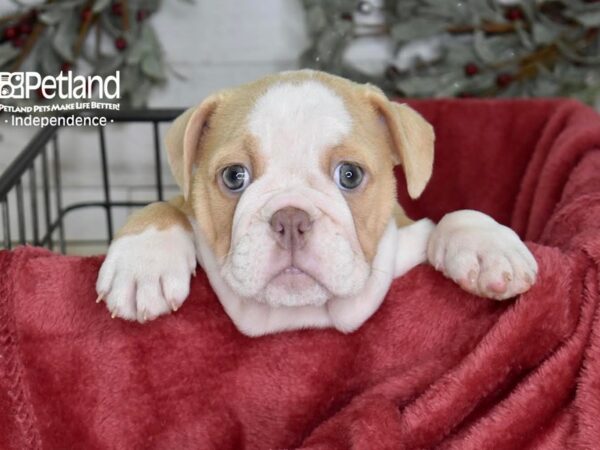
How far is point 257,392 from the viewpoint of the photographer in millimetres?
903

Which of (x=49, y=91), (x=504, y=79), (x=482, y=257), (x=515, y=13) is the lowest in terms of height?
(x=49, y=91)

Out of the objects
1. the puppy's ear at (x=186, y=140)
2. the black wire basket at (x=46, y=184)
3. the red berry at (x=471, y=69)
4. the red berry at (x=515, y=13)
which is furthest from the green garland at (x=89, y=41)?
the puppy's ear at (x=186, y=140)

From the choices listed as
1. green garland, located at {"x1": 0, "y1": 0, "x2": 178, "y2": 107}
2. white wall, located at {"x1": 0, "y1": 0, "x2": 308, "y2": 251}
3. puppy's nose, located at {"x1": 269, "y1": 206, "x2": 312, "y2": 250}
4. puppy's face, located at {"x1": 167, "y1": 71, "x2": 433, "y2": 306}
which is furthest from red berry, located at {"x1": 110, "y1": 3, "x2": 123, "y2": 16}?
puppy's nose, located at {"x1": 269, "y1": 206, "x2": 312, "y2": 250}

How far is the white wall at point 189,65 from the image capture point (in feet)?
7.02

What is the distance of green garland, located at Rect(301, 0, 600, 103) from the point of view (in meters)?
2.01

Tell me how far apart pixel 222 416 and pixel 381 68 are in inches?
55.2

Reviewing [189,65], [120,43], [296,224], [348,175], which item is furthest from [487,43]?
[296,224]

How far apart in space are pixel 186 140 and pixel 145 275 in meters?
0.19

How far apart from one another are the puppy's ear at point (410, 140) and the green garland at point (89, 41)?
113 centimetres

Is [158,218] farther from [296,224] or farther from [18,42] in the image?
[18,42]

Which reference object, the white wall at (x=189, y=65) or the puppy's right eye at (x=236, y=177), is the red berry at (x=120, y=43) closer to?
the white wall at (x=189, y=65)

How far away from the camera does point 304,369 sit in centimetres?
90

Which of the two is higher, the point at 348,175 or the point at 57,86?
the point at 348,175

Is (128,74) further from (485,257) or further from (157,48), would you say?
(485,257)
